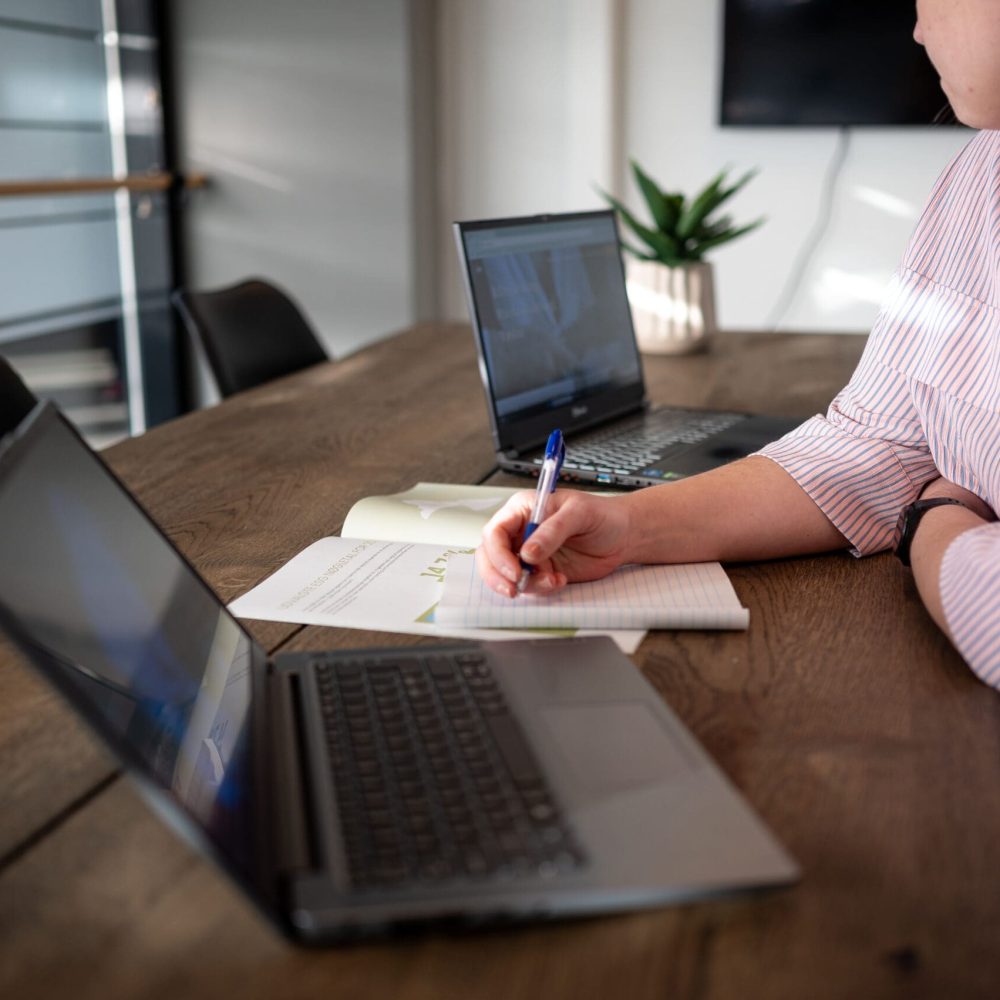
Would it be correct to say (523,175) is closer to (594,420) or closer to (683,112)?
(683,112)

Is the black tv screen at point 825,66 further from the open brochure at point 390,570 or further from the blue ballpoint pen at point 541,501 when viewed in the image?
the blue ballpoint pen at point 541,501

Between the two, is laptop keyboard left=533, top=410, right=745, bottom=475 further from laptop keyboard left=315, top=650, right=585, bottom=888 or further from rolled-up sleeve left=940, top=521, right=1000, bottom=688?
laptop keyboard left=315, top=650, right=585, bottom=888

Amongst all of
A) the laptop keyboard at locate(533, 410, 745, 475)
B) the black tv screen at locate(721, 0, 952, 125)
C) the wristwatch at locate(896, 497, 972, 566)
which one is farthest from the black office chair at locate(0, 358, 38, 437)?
the black tv screen at locate(721, 0, 952, 125)

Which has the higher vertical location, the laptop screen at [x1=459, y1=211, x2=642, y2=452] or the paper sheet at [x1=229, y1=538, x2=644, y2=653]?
the laptop screen at [x1=459, y1=211, x2=642, y2=452]

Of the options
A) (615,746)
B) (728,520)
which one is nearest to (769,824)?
(615,746)

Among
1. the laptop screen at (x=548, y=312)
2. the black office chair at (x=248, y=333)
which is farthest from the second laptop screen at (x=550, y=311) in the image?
the black office chair at (x=248, y=333)

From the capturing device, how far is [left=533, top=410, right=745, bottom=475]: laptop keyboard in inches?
53.9

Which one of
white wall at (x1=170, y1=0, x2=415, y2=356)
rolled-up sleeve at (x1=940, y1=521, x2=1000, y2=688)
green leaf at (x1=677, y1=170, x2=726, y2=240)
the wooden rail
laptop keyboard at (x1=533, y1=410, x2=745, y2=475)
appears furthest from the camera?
white wall at (x1=170, y1=0, x2=415, y2=356)

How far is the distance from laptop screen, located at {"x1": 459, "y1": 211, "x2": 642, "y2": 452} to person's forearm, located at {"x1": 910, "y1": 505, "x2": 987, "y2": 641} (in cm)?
55

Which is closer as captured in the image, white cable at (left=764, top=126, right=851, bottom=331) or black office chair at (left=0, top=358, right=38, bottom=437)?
black office chair at (left=0, top=358, right=38, bottom=437)

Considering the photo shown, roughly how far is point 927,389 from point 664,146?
3.17m

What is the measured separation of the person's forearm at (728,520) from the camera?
3.38 feet

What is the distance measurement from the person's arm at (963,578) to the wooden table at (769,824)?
0.07 ft

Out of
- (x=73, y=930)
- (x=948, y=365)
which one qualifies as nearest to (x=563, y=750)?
(x=73, y=930)
